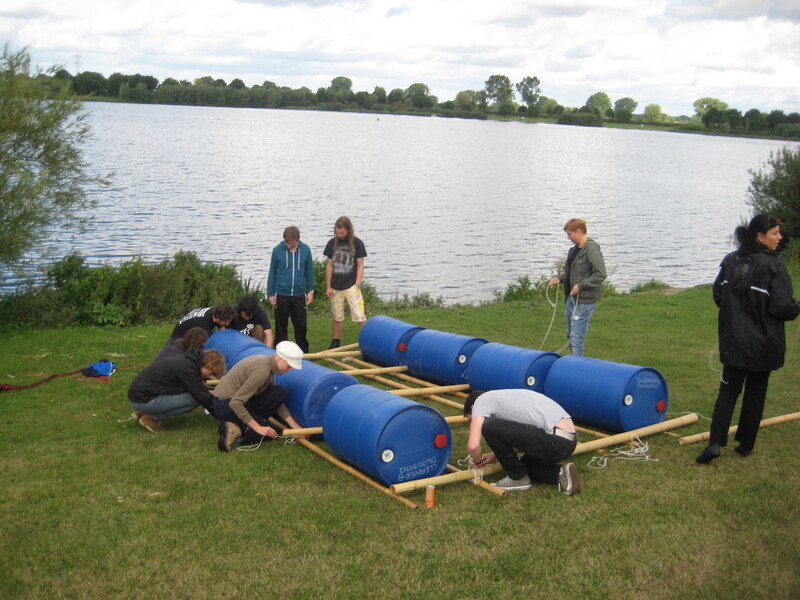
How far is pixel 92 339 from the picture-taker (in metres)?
12.8

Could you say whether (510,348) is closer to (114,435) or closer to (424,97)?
(114,435)

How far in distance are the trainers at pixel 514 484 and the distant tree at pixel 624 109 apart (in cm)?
18891

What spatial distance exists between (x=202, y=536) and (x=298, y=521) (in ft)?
2.58

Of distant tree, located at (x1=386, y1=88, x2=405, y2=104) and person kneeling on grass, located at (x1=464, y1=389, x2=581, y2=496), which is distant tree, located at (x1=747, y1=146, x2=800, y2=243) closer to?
person kneeling on grass, located at (x1=464, y1=389, x2=581, y2=496)

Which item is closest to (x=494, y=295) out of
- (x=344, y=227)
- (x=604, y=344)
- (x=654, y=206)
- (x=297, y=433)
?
(x=604, y=344)

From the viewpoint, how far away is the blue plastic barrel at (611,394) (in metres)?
8.56

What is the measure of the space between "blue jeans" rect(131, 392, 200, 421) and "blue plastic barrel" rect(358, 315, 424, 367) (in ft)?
11.5

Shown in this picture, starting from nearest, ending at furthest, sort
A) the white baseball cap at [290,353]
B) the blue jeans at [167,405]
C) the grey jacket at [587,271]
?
the white baseball cap at [290,353], the blue jeans at [167,405], the grey jacket at [587,271]

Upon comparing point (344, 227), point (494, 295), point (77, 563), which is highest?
point (344, 227)

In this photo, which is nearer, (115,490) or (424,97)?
(115,490)

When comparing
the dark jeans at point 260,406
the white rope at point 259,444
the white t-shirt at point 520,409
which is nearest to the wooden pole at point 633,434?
the white t-shirt at point 520,409

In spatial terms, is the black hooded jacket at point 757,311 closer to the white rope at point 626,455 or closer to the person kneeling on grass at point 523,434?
the white rope at point 626,455

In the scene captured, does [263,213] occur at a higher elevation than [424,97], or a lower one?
lower

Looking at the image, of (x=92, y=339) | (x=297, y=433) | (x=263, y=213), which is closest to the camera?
(x=297, y=433)
